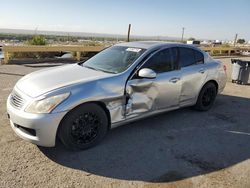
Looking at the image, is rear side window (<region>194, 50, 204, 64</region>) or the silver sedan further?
rear side window (<region>194, 50, 204, 64</region>)

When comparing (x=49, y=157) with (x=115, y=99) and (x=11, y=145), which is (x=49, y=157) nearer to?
(x=11, y=145)

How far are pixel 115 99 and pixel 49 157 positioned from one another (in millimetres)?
1262

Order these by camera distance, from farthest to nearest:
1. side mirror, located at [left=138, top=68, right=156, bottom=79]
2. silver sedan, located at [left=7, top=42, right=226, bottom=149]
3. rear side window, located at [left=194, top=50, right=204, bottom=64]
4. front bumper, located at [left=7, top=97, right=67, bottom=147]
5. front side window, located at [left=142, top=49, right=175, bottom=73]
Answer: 1. rear side window, located at [left=194, top=50, right=204, bottom=64]
2. front side window, located at [left=142, top=49, right=175, bottom=73]
3. side mirror, located at [left=138, top=68, right=156, bottom=79]
4. silver sedan, located at [left=7, top=42, right=226, bottom=149]
5. front bumper, located at [left=7, top=97, right=67, bottom=147]

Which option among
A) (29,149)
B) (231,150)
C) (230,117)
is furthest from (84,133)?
(230,117)

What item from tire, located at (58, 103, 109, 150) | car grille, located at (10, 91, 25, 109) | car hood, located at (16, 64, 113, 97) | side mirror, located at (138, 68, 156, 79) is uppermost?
side mirror, located at (138, 68, 156, 79)

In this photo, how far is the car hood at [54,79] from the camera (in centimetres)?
346

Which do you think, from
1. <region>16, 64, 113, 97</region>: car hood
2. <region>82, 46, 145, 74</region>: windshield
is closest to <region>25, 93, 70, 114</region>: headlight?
<region>16, 64, 113, 97</region>: car hood

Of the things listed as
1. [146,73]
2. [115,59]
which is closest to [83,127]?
[146,73]

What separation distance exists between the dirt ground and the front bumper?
318 mm

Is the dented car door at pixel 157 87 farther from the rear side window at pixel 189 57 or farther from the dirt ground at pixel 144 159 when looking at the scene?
the dirt ground at pixel 144 159

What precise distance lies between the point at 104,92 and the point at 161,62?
1.46 metres

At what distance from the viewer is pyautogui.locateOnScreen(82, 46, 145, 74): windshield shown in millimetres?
4223

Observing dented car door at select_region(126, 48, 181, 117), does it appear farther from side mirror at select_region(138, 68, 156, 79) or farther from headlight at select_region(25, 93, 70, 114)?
headlight at select_region(25, 93, 70, 114)

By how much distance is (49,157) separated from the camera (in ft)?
11.3
